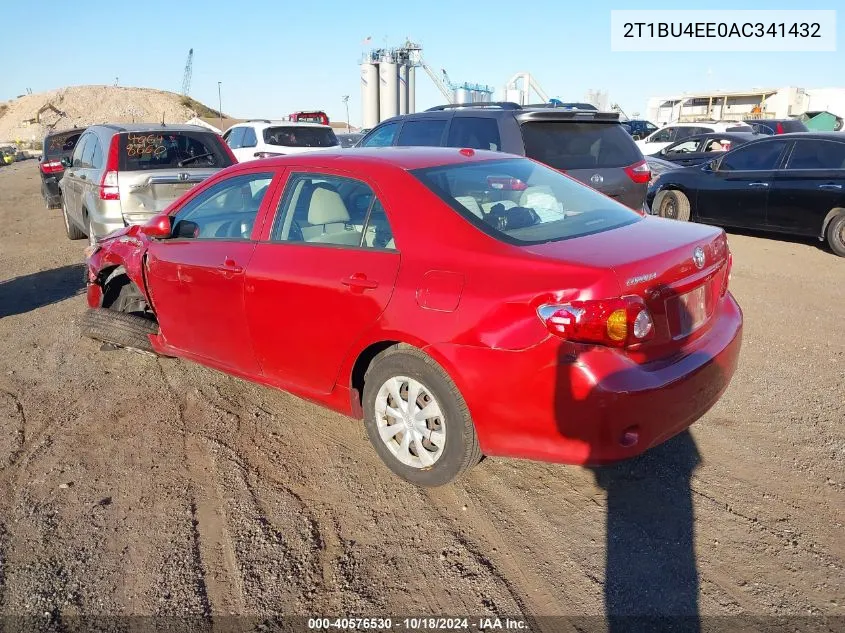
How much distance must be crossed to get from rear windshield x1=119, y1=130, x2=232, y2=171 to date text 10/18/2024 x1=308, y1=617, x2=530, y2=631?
682cm

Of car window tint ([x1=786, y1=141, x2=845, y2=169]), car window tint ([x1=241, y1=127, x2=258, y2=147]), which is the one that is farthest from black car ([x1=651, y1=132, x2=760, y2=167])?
car window tint ([x1=241, y1=127, x2=258, y2=147])

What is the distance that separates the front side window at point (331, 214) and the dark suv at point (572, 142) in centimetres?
334

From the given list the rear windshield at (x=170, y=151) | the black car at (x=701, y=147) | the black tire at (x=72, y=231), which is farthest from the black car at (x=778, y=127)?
the black tire at (x=72, y=231)

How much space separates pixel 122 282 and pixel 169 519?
2813mm

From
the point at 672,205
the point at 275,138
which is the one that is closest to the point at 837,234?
the point at 672,205

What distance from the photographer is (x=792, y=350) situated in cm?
536

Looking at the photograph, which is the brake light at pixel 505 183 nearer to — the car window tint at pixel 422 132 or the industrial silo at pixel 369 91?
the car window tint at pixel 422 132

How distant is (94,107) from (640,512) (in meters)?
122

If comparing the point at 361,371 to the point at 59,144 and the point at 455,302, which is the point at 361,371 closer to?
the point at 455,302

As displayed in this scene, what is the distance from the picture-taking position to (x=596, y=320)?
2.74 m

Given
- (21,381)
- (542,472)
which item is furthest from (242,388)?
(542,472)

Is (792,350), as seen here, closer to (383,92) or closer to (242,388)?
(242,388)

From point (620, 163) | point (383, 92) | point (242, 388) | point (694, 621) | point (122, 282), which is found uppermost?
point (383, 92)

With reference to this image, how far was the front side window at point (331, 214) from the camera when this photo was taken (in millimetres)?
3506
